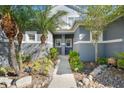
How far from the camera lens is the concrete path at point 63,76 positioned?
4.87 m

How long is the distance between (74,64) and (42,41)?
1.01 metres

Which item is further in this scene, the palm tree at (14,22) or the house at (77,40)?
the house at (77,40)

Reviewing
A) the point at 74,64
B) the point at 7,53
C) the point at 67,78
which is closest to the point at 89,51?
the point at 74,64

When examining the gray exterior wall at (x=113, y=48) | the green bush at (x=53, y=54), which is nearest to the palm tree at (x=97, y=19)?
the gray exterior wall at (x=113, y=48)

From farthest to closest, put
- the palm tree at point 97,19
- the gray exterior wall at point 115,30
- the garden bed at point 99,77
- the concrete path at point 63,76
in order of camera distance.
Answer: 1. the gray exterior wall at point 115,30
2. the palm tree at point 97,19
3. the garden bed at point 99,77
4. the concrete path at point 63,76

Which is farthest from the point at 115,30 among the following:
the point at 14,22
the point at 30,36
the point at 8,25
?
the point at 8,25

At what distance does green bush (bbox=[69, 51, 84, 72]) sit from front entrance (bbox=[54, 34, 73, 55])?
14 cm

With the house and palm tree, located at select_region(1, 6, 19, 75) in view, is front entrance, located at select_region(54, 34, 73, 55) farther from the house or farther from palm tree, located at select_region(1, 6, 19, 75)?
palm tree, located at select_region(1, 6, 19, 75)

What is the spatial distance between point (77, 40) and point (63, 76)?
1.00 meters

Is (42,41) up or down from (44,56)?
up

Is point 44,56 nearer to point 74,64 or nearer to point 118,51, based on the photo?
point 74,64

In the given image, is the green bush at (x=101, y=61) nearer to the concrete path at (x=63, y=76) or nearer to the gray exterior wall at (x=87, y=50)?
the gray exterior wall at (x=87, y=50)

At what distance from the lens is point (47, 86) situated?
4887 millimetres

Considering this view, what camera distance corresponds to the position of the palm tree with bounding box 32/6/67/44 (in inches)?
205
